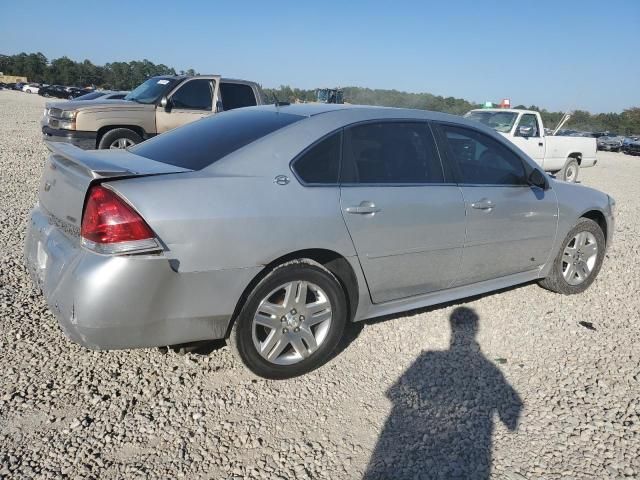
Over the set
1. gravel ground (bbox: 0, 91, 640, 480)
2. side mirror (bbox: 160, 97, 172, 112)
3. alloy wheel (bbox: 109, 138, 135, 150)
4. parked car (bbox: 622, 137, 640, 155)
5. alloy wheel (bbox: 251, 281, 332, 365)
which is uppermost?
side mirror (bbox: 160, 97, 172, 112)

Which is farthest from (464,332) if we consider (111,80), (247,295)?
(111,80)

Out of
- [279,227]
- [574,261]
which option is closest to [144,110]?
[279,227]

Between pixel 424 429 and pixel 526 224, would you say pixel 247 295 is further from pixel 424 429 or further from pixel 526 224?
pixel 526 224

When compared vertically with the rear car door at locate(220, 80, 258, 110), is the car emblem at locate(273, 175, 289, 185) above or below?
below

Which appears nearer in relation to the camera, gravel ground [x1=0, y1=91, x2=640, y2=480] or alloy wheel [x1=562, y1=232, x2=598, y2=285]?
gravel ground [x1=0, y1=91, x2=640, y2=480]

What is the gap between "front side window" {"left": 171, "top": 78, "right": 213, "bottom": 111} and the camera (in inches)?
385

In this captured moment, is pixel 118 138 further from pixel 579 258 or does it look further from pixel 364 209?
pixel 579 258

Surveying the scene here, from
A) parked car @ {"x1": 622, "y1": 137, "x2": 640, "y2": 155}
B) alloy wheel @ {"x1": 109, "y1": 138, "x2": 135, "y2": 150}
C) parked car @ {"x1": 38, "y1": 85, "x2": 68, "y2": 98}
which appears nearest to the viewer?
alloy wheel @ {"x1": 109, "y1": 138, "x2": 135, "y2": 150}

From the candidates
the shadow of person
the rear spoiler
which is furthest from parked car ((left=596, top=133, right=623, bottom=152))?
the rear spoiler

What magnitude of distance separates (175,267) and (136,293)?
0.22 meters

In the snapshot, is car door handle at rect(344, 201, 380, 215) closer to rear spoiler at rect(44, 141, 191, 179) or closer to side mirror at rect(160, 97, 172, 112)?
rear spoiler at rect(44, 141, 191, 179)

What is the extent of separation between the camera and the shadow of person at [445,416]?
7.92ft

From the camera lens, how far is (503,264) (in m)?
4.03

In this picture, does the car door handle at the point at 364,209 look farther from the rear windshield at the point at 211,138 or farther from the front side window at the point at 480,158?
the front side window at the point at 480,158
